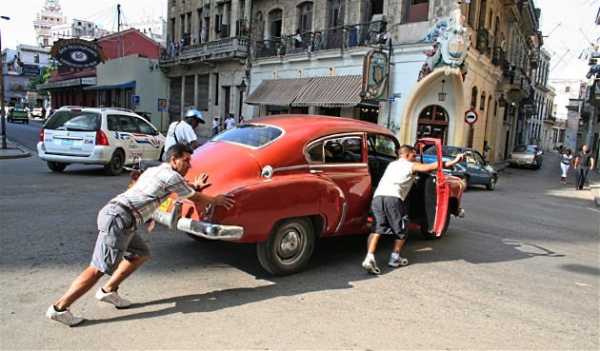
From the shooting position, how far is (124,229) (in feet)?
12.6

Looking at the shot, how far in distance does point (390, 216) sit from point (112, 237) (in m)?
3.14

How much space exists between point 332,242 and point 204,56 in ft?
85.9

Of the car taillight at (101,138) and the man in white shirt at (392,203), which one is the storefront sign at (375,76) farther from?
the man in white shirt at (392,203)

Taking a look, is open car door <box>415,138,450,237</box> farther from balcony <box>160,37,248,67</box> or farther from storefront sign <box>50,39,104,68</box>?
storefront sign <box>50,39,104,68</box>

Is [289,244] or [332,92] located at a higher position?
[332,92]

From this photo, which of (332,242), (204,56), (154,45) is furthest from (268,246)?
(154,45)

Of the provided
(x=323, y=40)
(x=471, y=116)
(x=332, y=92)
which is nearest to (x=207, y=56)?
(x=323, y=40)

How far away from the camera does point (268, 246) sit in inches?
198

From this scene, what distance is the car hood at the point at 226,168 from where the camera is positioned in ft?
15.9

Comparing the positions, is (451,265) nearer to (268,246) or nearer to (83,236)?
(268,246)

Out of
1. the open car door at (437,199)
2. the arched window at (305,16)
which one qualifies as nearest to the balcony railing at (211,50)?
the arched window at (305,16)

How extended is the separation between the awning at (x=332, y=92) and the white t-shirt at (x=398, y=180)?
1527 centimetres

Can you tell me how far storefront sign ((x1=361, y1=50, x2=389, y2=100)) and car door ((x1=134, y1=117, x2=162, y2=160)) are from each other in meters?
10.00

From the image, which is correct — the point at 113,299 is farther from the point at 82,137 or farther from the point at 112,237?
the point at 82,137
